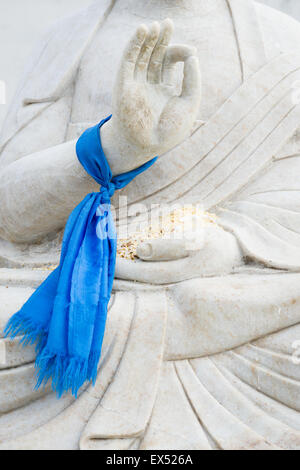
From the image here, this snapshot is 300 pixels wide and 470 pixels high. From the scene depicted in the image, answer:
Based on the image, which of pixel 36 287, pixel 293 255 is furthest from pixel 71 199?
pixel 293 255

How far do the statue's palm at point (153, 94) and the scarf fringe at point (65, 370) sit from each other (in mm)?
759

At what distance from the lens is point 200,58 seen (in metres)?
2.70

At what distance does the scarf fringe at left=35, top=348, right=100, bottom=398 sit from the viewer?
184 centimetres

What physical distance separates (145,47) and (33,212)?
81cm

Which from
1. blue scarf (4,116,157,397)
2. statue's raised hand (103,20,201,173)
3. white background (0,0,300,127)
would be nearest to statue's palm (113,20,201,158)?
statue's raised hand (103,20,201,173)

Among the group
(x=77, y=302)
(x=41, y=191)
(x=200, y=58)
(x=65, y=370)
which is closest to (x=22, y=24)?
(x=200, y=58)

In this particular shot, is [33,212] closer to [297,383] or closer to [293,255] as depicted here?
[293,255]

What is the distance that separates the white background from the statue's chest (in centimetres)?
221

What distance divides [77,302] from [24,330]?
A: 0.19m

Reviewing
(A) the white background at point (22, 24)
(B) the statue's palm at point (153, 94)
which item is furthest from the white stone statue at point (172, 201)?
A: (A) the white background at point (22, 24)

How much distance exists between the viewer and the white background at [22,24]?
4.85m

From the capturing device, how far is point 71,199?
2.39 m

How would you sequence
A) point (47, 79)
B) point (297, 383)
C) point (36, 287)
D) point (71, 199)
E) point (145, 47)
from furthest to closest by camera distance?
1. point (47, 79)
2. point (71, 199)
3. point (36, 287)
4. point (145, 47)
5. point (297, 383)

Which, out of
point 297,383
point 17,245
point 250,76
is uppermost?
point 250,76
